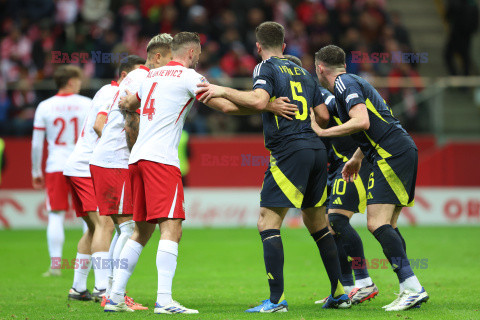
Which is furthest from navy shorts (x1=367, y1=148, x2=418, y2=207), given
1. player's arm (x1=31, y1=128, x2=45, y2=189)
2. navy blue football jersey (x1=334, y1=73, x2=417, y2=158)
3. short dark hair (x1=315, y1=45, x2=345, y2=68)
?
player's arm (x1=31, y1=128, x2=45, y2=189)

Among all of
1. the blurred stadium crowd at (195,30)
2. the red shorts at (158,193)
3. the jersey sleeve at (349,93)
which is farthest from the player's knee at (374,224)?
the blurred stadium crowd at (195,30)

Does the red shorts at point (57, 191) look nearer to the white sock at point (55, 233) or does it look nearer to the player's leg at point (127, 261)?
the white sock at point (55, 233)

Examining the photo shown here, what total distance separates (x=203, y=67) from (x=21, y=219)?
5.86 m

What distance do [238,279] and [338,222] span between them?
2472 millimetres

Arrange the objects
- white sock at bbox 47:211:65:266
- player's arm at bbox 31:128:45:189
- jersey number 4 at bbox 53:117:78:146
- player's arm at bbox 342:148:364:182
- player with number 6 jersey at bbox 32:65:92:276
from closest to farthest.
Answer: player's arm at bbox 342:148:364:182 → player with number 6 jersey at bbox 32:65:92:276 → jersey number 4 at bbox 53:117:78:146 → player's arm at bbox 31:128:45:189 → white sock at bbox 47:211:65:266

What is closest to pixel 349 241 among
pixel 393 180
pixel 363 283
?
pixel 363 283

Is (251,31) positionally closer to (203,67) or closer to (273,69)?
(203,67)

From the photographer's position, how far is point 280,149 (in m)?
7.17

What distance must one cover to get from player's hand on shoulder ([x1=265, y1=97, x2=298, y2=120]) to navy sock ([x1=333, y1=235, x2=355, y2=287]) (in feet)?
5.52

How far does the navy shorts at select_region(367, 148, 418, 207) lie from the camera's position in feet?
24.3

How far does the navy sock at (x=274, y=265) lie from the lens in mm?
6992

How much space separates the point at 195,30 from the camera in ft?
64.1

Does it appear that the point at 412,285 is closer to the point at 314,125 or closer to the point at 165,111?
the point at 314,125

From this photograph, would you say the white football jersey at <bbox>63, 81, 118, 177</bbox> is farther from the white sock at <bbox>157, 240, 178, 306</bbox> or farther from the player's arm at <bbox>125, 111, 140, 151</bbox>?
the white sock at <bbox>157, 240, 178, 306</bbox>
